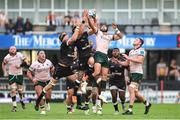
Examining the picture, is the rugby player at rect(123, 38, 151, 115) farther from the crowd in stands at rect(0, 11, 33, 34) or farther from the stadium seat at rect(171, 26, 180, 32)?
the stadium seat at rect(171, 26, 180, 32)

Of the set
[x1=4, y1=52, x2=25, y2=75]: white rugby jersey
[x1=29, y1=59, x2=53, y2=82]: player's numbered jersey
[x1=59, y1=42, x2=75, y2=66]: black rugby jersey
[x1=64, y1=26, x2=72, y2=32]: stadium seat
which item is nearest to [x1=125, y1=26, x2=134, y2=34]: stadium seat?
[x1=64, y1=26, x2=72, y2=32]: stadium seat

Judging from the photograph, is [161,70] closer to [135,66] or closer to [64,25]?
[64,25]

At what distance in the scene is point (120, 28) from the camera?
4547 cm

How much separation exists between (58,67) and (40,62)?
374 centimetres

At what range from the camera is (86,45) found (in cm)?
2308

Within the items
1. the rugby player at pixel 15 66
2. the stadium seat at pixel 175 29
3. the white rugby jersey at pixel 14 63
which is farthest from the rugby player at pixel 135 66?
the stadium seat at pixel 175 29

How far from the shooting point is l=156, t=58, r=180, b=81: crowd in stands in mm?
43812

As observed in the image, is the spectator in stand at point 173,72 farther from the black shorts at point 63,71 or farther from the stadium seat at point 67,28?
the black shorts at point 63,71

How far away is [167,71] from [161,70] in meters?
0.34

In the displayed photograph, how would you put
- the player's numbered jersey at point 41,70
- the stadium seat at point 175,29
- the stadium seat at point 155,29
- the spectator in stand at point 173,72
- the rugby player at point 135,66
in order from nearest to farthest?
1. the rugby player at point 135,66
2. the player's numbered jersey at point 41,70
3. the spectator in stand at point 173,72
4. the stadium seat at point 155,29
5. the stadium seat at point 175,29

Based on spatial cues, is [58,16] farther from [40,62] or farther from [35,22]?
[40,62]

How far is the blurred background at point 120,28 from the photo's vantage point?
134 feet

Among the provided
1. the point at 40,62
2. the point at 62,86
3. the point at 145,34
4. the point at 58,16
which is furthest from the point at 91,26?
the point at 58,16

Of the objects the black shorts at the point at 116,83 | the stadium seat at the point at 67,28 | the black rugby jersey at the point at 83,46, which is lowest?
the black shorts at the point at 116,83
